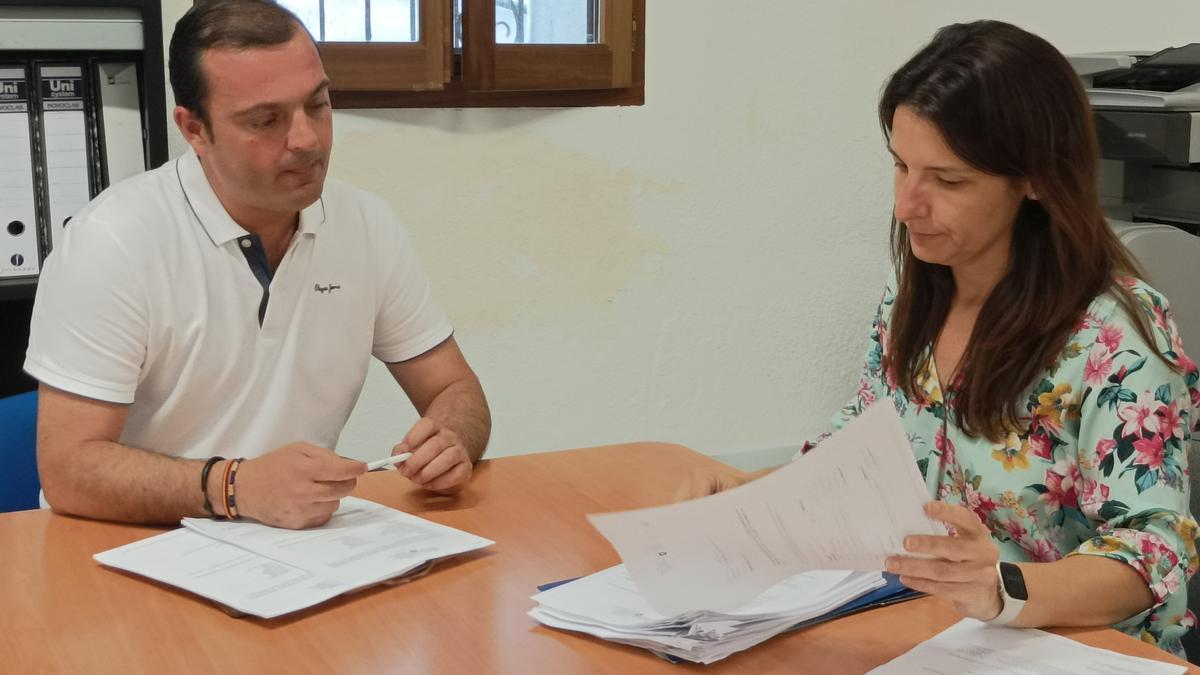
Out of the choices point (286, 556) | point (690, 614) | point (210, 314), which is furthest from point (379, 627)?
point (210, 314)

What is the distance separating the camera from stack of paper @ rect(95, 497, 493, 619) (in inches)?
47.2

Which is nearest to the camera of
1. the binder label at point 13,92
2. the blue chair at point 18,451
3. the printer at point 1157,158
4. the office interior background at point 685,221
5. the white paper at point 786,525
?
the white paper at point 786,525

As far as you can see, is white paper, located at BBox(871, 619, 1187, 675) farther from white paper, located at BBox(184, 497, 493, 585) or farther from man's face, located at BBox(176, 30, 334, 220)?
man's face, located at BBox(176, 30, 334, 220)

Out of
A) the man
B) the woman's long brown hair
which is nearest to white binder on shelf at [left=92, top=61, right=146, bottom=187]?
the man

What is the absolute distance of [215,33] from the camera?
1.65 meters

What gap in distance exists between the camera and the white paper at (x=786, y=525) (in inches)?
39.2

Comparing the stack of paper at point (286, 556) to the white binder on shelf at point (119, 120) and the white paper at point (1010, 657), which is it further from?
the white binder on shelf at point (119, 120)

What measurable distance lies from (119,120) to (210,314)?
0.56 meters

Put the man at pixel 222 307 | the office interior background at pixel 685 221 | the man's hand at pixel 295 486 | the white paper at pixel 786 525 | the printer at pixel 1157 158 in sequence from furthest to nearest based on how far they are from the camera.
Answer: the office interior background at pixel 685 221
the printer at pixel 1157 158
the man at pixel 222 307
the man's hand at pixel 295 486
the white paper at pixel 786 525

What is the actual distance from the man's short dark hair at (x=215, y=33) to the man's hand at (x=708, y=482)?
82 centimetres

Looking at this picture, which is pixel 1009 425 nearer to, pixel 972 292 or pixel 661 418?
pixel 972 292

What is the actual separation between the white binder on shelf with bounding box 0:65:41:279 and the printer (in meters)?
1.98

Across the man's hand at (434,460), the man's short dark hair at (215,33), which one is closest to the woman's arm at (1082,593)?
the man's hand at (434,460)

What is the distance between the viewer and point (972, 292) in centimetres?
154
